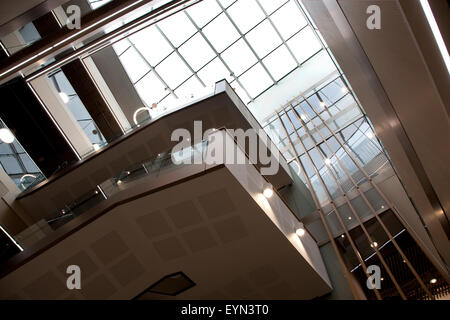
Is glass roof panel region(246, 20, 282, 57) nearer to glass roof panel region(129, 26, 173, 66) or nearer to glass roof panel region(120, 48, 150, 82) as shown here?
glass roof panel region(129, 26, 173, 66)

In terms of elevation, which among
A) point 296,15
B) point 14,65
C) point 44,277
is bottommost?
point 44,277

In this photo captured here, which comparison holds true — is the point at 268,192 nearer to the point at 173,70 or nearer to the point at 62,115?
the point at 62,115

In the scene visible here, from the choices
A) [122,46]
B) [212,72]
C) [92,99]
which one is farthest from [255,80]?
[92,99]

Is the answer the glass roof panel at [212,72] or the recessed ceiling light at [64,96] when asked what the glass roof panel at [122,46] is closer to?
the glass roof panel at [212,72]

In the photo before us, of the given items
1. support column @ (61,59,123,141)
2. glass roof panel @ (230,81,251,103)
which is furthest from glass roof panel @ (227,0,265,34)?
support column @ (61,59,123,141)

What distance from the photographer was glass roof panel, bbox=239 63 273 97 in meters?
20.1

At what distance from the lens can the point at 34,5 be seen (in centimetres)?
707

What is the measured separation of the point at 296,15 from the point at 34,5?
14.9m

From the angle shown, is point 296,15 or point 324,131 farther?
point 296,15

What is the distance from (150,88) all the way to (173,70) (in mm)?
1508

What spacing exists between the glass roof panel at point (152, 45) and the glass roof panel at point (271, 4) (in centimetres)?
526
